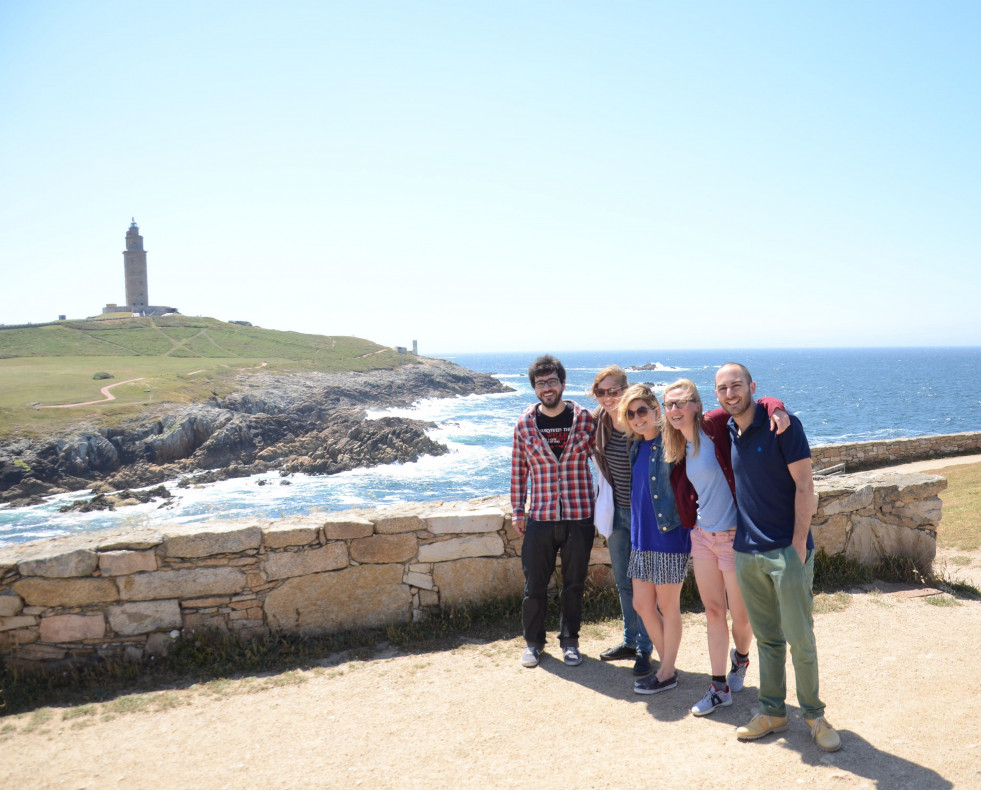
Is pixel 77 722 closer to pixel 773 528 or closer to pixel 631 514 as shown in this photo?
pixel 631 514

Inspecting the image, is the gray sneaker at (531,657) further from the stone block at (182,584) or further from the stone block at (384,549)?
the stone block at (182,584)

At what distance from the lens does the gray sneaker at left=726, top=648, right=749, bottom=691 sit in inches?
151

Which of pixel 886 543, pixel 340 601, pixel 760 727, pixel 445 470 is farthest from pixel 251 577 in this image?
pixel 445 470

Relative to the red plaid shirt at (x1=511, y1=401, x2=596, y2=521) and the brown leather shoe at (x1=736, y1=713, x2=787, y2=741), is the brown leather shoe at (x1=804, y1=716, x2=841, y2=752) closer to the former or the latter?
the brown leather shoe at (x1=736, y1=713, x2=787, y2=741)

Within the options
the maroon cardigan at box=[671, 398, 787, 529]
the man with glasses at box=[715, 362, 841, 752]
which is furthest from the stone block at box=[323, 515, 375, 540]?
the man with glasses at box=[715, 362, 841, 752]

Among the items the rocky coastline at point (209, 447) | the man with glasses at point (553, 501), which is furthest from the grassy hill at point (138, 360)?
the man with glasses at point (553, 501)

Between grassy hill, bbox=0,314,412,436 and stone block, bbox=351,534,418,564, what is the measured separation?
38239 millimetres

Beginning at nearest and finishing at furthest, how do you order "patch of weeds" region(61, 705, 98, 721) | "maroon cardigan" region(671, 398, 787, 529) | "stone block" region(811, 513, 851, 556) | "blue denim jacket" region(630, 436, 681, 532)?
"maroon cardigan" region(671, 398, 787, 529)
"blue denim jacket" region(630, 436, 681, 532)
"patch of weeds" region(61, 705, 98, 721)
"stone block" region(811, 513, 851, 556)

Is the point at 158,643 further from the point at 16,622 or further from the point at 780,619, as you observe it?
the point at 780,619

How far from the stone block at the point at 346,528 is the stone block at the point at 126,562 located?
1223 millimetres

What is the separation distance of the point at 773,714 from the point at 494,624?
2.23 meters

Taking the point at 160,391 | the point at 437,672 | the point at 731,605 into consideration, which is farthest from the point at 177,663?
the point at 160,391

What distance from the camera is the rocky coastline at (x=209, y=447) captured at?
32094 millimetres

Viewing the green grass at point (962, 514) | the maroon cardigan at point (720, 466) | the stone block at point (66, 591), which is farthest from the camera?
the green grass at point (962, 514)
